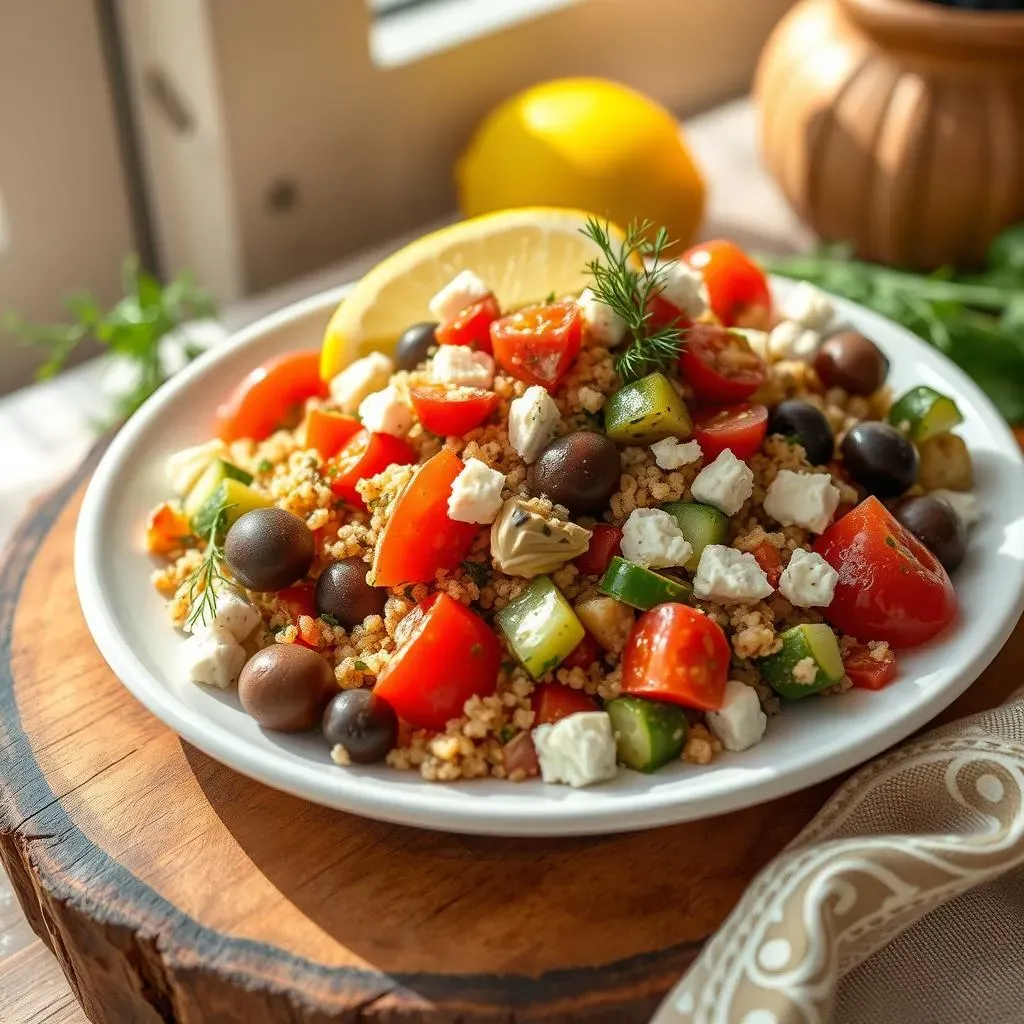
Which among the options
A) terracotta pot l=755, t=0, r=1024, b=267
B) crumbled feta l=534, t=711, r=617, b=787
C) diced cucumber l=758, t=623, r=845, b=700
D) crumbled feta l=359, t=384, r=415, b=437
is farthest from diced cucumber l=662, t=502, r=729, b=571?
terracotta pot l=755, t=0, r=1024, b=267

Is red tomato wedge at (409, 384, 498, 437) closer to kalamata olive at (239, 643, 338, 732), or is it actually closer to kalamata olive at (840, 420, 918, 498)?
kalamata olive at (239, 643, 338, 732)

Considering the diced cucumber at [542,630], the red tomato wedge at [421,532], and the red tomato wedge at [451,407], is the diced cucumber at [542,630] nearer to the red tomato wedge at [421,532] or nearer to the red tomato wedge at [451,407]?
the red tomato wedge at [421,532]

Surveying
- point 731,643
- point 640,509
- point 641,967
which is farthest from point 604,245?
point 641,967

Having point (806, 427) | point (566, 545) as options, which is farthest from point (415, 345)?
point (806, 427)

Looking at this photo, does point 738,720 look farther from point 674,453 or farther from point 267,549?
point 267,549

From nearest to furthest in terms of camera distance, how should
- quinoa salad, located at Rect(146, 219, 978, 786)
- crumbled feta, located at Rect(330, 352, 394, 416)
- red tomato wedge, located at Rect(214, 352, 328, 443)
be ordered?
quinoa salad, located at Rect(146, 219, 978, 786) < crumbled feta, located at Rect(330, 352, 394, 416) < red tomato wedge, located at Rect(214, 352, 328, 443)

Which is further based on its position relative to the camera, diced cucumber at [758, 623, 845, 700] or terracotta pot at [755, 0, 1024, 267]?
terracotta pot at [755, 0, 1024, 267]

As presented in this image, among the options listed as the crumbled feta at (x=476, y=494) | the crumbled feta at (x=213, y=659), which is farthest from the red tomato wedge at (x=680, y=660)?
the crumbled feta at (x=213, y=659)
